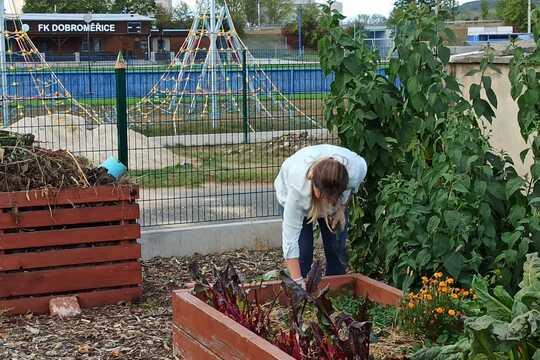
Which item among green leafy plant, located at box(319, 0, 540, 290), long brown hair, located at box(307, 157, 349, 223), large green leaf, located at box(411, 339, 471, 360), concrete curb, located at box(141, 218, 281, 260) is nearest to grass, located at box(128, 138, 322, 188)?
concrete curb, located at box(141, 218, 281, 260)

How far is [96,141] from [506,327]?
1038 cm

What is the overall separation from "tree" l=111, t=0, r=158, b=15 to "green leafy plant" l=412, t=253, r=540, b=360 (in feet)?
246

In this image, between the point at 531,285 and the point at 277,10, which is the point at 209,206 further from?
the point at 277,10

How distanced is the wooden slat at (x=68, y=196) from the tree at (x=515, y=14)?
60.8 metres

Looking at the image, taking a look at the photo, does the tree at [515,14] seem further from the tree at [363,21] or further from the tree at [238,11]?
the tree at [363,21]

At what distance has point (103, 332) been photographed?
20.5 feet

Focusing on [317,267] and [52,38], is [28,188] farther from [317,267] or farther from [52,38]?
[52,38]

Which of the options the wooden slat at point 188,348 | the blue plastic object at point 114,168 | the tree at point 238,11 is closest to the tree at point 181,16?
the tree at point 238,11

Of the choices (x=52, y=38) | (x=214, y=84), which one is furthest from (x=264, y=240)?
(x=52, y=38)

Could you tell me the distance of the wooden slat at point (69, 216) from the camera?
6602 mm

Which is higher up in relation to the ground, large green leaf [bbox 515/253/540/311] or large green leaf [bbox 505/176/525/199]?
large green leaf [bbox 505/176/525/199]

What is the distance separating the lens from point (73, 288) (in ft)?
22.3

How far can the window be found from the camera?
50.0 metres

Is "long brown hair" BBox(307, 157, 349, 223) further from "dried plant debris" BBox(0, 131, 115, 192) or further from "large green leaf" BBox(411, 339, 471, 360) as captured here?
"dried plant debris" BBox(0, 131, 115, 192)
